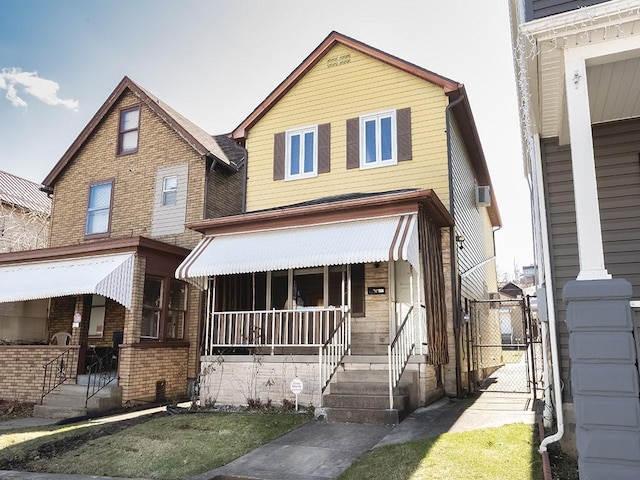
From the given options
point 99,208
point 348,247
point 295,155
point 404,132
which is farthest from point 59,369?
point 404,132

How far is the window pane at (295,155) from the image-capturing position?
14.4 meters

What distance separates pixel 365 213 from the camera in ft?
35.0

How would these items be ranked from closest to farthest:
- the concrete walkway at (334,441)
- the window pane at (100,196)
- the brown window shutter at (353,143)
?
the concrete walkway at (334,441) → the brown window shutter at (353,143) → the window pane at (100,196)

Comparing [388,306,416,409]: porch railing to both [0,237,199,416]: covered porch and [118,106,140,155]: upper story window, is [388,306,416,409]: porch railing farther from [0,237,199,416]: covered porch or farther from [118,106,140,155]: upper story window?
[118,106,140,155]: upper story window

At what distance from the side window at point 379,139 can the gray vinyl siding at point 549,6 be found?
691cm

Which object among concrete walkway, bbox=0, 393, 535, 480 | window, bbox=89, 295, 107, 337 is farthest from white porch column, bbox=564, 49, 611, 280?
window, bbox=89, 295, 107, 337

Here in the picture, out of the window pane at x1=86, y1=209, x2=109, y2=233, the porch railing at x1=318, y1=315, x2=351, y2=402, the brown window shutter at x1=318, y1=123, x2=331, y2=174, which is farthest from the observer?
the window pane at x1=86, y1=209, x2=109, y2=233

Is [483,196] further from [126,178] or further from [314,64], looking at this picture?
[126,178]

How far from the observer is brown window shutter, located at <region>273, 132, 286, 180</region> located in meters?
14.5

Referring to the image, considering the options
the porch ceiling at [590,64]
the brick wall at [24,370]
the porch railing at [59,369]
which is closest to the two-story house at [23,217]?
the brick wall at [24,370]

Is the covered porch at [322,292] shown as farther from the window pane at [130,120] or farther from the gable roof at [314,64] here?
the window pane at [130,120]

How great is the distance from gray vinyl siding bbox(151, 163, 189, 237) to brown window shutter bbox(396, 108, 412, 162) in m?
6.79

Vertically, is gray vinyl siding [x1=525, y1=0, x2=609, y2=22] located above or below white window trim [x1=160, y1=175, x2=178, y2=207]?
below

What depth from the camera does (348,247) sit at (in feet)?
32.7
